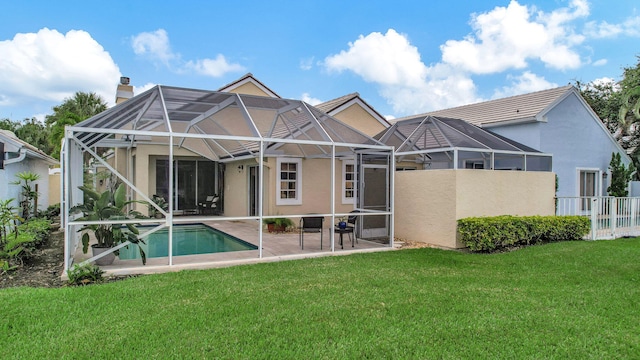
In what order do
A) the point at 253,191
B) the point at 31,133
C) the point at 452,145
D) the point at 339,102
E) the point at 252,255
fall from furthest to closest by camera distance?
1. the point at 31,133
2. the point at 339,102
3. the point at 253,191
4. the point at 452,145
5. the point at 252,255

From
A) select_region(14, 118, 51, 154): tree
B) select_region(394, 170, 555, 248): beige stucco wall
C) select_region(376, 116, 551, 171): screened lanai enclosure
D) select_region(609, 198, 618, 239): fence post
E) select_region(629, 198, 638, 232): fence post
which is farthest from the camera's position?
select_region(14, 118, 51, 154): tree

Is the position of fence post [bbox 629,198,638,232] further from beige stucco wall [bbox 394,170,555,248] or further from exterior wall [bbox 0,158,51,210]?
exterior wall [bbox 0,158,51,210]

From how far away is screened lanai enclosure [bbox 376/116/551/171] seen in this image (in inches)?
438

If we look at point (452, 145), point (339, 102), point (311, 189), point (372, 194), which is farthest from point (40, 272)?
point (339, 102)

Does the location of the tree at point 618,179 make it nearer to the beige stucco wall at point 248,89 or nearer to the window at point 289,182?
the window at point 289,182

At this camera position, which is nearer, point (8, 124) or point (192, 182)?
point (192, 182)

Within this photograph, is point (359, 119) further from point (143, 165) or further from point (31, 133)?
point (31, 133)

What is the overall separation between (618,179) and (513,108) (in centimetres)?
513

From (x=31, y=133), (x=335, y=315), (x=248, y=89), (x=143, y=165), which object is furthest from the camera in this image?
(x=31, y=133)

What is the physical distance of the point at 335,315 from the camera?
5.07 meters

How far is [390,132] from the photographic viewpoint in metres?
13.1

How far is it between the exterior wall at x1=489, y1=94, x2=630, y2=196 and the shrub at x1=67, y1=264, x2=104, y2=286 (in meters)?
14.6

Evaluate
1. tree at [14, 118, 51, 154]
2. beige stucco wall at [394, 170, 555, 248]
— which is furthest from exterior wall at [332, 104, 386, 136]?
tree at [14, 118, 51, 154]

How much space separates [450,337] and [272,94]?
15764 mm
